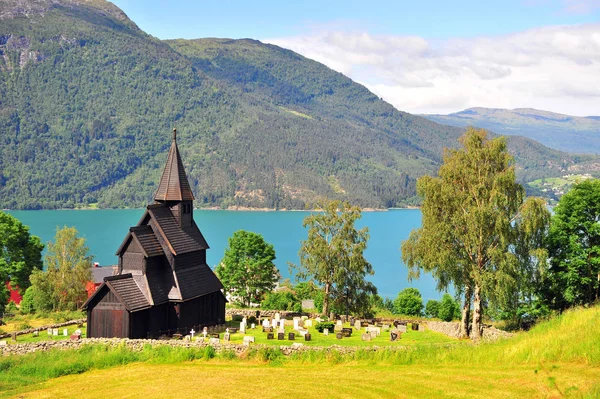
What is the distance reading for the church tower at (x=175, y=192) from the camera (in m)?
38.3

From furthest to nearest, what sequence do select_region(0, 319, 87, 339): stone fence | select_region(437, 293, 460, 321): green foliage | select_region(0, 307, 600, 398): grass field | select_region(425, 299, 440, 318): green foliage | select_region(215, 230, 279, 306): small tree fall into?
select_region(425, 299, 440, 318): green foliage → select_region(437, 293, 460, 321): green foliage → select_region(215, 230, 279, 306): small tree → select_region(0, 319, 87, 339): stone fence → select_region(0, 307, 600, 398): grass field

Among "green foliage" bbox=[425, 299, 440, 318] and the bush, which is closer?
the bush

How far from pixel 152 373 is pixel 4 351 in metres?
11.2

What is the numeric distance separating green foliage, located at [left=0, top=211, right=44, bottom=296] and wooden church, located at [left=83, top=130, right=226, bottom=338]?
83.9 ft

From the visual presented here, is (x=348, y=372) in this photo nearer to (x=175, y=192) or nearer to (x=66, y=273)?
(x=175, y=192)

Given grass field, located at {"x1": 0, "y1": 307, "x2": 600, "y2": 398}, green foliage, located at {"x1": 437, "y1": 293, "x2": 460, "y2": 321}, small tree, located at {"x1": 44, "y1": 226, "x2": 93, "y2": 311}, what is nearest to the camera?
grass field, located at {"x1": 0, "y1": 307, "x2": 600, "y2": 398}

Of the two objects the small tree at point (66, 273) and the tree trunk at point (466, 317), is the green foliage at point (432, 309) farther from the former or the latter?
the small tree at point (66, 273)

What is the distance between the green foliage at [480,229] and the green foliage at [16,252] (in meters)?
39.5

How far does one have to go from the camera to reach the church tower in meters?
38.3

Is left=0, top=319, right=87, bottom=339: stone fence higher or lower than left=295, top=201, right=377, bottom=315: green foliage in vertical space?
lower

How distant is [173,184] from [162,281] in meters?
6.25

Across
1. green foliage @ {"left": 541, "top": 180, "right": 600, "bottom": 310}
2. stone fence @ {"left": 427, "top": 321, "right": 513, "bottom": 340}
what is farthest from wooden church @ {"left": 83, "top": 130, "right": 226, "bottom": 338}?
green foliage @ {"left": 541, "top": 180, "right": 600, "bottom": 310}

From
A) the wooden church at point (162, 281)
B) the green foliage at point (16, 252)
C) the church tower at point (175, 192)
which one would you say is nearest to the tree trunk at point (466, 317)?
the wooden church at point (162, 281)

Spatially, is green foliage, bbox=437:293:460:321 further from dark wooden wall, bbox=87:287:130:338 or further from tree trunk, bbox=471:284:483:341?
dark wooden wall, bbox=87:287:130:338
